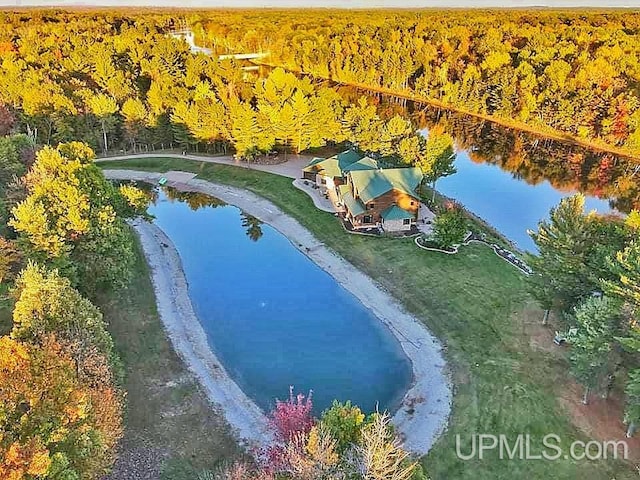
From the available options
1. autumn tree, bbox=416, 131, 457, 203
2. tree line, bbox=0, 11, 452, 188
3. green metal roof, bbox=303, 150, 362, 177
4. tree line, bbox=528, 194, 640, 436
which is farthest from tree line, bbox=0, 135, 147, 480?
autumn tree, bbox=416, 131, 457, 203

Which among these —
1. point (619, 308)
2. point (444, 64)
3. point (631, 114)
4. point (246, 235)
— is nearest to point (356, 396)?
point (619, 308)

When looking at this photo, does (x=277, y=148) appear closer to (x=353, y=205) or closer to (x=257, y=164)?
(x=257, y=164)

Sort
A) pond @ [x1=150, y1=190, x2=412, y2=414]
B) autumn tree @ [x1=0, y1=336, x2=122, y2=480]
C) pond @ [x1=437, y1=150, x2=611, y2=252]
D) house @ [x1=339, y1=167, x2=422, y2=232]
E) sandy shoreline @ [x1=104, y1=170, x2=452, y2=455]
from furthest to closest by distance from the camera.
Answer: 1. pond @ [x1=437, y1=150, x2=611, y2=252]
2. house @ [x1=339, y1=167, x2=422, y2=232]
3. pond @ [x1=150, y1=190, x2=412, y2=414]
4. sandy shoreline @ [x1=104, y1=170, x2=452, y2=455]
5. autumn tree @ [x1=0, y1=336, x2=122, y2=480]

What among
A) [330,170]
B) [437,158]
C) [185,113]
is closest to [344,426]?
[330,170]

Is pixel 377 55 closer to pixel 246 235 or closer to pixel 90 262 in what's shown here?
pixel 246 235

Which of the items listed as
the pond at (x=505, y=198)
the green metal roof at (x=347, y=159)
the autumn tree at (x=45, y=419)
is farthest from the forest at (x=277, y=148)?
the green metal roof at (x=347, y=159)
